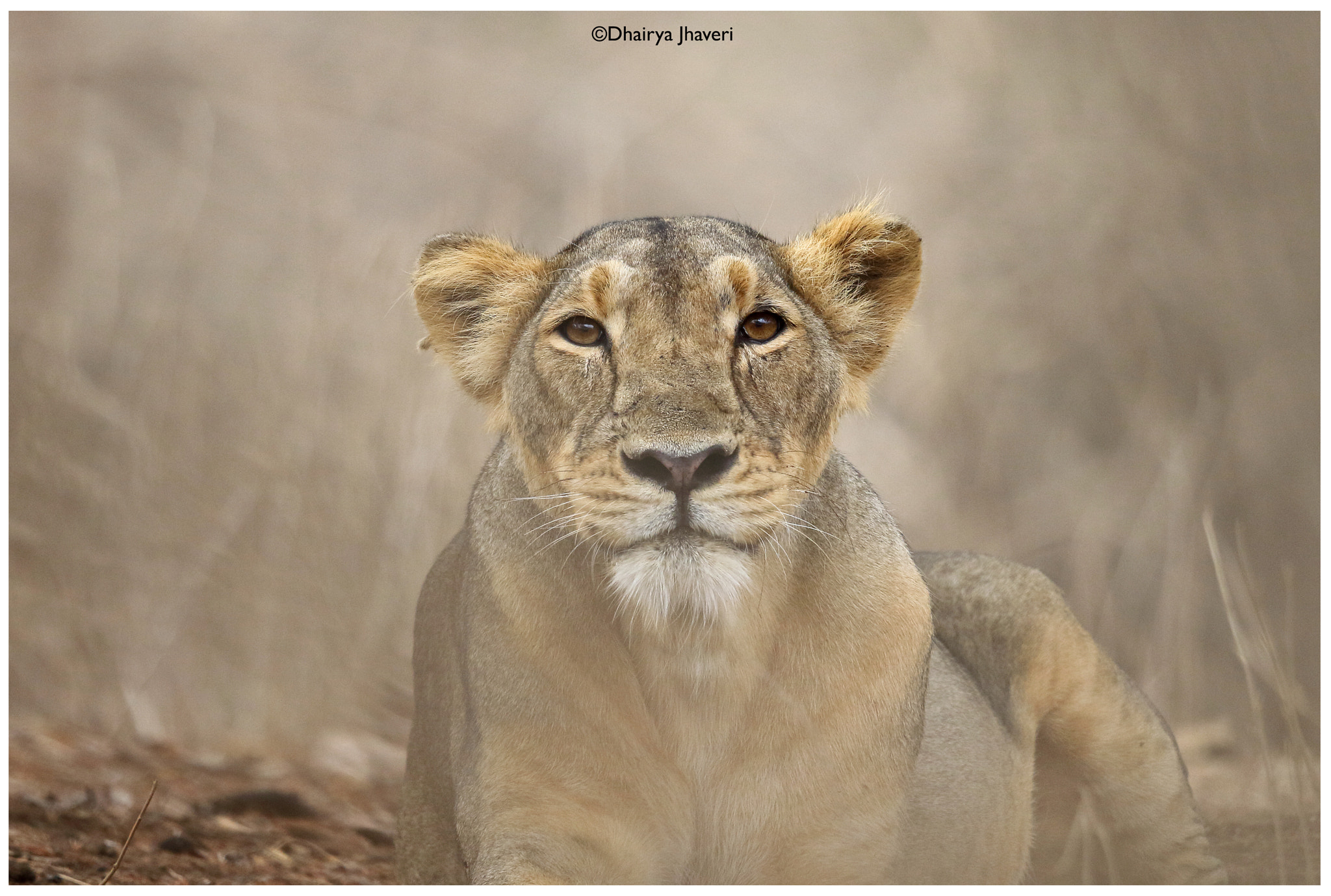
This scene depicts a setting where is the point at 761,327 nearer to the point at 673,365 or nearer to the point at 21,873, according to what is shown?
the point at 673,365

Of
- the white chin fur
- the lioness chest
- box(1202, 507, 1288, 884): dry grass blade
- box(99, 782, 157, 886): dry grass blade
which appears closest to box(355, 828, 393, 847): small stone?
box(99, 782, 157, 886): dry grass blade

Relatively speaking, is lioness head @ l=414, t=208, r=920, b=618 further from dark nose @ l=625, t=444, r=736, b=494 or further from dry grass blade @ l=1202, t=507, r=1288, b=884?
dry grass blade @ l=1202, t=507, r=1288, b=884

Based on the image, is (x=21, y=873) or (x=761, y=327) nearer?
(x=761, y=327)

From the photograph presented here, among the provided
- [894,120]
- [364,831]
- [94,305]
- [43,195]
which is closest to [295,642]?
[364,831]

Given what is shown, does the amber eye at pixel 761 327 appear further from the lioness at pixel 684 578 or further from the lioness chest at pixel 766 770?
the lioness chest at pixel 766 770

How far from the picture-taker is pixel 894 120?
183 inches

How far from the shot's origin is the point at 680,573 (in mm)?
2604

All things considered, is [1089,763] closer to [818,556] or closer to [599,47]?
[818,556]

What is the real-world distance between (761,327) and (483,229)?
1.63 meters

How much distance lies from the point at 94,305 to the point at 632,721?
2582 mm

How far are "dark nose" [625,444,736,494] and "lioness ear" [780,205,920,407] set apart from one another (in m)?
0.64

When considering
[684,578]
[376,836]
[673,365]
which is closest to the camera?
[684,578]

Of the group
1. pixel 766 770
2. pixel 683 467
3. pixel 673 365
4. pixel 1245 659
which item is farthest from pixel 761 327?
pixel 1245 659

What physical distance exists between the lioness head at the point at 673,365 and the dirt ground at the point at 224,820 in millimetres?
1562
